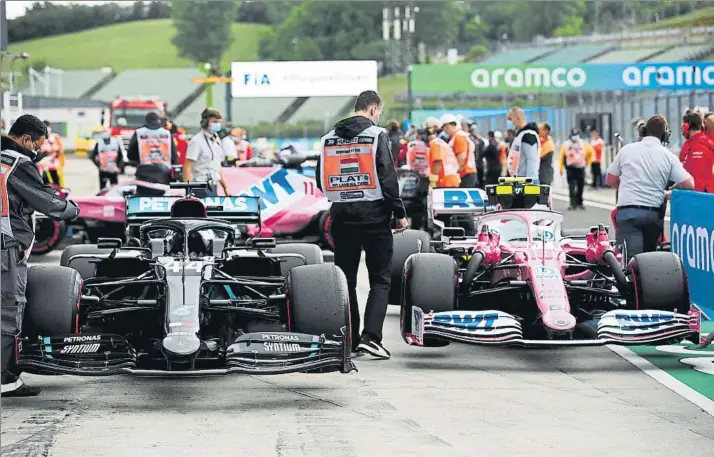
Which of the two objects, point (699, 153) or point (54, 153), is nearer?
point (699, 153)

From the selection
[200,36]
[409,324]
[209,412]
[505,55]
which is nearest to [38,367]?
[209,412]

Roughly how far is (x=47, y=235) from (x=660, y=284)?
970 cm

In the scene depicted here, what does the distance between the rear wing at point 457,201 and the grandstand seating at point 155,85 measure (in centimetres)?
9987

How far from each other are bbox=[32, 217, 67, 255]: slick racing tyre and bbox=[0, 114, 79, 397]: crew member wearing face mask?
9.11 m

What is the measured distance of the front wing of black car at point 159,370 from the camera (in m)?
7.68

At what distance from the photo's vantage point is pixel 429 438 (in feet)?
22.7

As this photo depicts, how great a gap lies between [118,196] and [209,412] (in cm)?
993

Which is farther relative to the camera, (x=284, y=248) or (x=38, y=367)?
(x=284, y=248)

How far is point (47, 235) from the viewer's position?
1739cm

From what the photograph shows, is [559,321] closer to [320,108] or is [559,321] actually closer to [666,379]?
[666,379]

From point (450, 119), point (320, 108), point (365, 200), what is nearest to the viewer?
point (365, 200)

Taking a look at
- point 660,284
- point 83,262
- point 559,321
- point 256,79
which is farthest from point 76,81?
point 559,321

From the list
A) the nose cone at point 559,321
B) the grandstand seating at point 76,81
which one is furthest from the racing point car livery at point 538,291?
the grandstand seating at point 76,81

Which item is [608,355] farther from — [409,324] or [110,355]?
[110,355]
